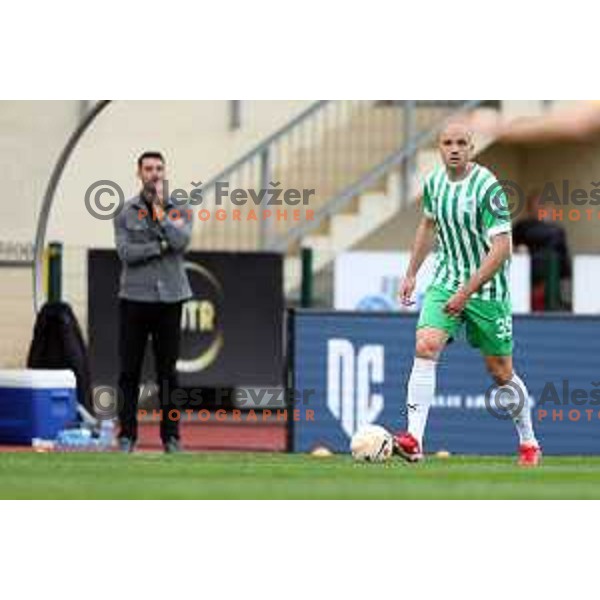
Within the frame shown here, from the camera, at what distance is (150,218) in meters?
18.4

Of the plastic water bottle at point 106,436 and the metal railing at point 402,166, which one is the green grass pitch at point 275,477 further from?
the metal railing at point 402,166

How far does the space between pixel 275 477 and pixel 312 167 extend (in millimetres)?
13865

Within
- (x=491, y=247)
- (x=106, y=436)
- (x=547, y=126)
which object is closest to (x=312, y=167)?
(x=547, y=126)

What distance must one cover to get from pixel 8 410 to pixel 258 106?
30.5ft

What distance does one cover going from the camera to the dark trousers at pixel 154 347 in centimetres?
1848

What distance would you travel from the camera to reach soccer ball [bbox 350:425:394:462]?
1630 centimetres

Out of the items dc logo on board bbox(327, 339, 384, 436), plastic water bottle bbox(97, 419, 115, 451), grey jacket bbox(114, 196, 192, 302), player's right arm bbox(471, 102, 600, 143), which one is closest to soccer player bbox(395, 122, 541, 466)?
grey jacket bbox(114, 196, 192, 302)

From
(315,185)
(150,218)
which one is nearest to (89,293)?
(150,218)

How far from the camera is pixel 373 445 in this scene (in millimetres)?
16328

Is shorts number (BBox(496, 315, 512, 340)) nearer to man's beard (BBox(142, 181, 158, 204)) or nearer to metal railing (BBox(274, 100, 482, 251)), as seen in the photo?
man's beard (BBox(142, 181, 158, 204))

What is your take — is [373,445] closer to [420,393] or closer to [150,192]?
[420,393]

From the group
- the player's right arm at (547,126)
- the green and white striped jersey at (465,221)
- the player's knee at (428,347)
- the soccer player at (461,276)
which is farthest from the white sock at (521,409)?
the player's right arm at (547,126)

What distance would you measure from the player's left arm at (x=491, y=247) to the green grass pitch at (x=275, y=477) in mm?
1047

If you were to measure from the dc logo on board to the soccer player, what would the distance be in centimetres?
358
